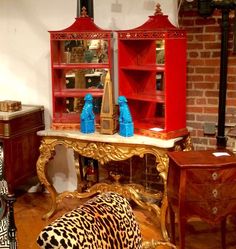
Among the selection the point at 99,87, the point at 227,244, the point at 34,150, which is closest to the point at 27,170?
the point at 34,150

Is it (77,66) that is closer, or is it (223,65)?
(223,65)

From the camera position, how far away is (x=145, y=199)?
3549 mm

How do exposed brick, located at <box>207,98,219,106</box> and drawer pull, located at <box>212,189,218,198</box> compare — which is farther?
exposed brick, located at <box>207,98,219,106</box>

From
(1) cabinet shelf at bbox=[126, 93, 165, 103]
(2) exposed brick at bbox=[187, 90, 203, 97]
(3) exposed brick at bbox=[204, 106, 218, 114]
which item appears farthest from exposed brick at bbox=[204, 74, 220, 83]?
(1) cabinet shelf at bbox=[126, 93, 165, 103]

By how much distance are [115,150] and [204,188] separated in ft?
2.67

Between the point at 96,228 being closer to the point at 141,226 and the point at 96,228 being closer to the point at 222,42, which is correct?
the point at 141,226

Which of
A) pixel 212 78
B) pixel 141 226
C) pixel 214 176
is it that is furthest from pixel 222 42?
pixel 141 226

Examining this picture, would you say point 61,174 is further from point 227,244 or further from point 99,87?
point 227,244

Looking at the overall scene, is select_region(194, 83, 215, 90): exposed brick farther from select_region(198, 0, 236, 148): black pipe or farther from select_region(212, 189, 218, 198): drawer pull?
select_region(212, 189, 218, 198): drawer pull

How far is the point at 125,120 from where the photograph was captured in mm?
3252

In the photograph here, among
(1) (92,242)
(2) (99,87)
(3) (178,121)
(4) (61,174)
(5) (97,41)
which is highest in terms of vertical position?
(5) (97,41)

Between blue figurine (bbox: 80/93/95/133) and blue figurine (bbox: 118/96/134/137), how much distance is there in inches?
10.8

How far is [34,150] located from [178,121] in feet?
5.04

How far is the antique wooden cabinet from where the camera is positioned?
3.69m
